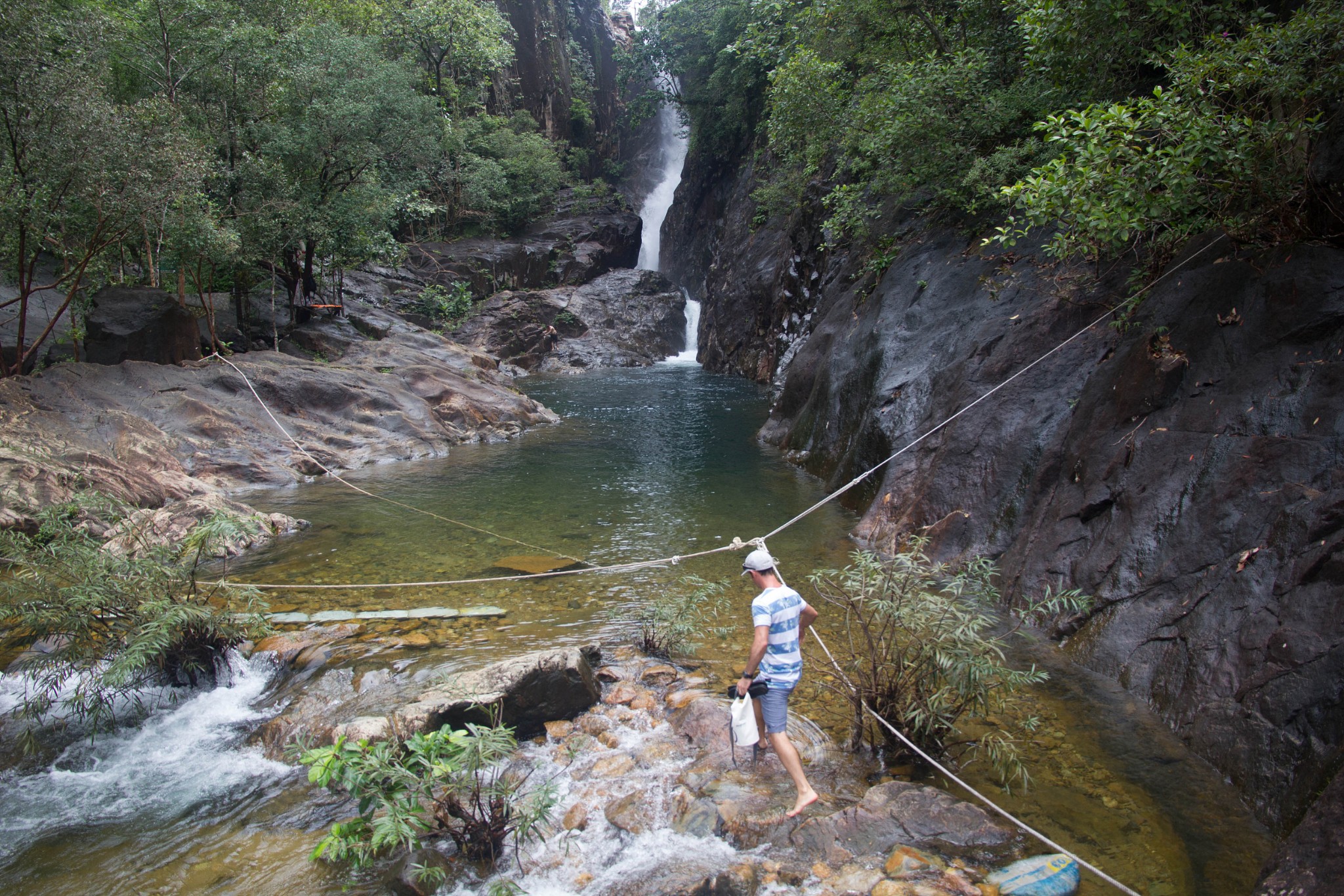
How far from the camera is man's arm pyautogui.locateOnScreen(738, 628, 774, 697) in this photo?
13.4 feet

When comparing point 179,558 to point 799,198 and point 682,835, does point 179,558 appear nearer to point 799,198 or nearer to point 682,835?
point 682,835

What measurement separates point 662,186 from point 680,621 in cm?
5397

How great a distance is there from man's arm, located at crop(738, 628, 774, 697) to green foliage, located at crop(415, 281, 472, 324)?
30.6 m

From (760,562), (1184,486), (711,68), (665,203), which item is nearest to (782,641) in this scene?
(760,562)

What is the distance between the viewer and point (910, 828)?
3.69 meters

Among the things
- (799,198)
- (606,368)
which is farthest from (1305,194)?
(606,368)

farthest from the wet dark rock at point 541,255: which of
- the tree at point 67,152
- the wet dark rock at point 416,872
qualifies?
the wet dark rock at point 416,872

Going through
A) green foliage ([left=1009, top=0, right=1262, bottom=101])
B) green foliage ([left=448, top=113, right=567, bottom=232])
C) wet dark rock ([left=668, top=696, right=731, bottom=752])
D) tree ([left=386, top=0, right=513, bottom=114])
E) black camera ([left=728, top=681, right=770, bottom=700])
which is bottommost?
wet dark rock ([left=668, top=696, right=731, bottom=752])

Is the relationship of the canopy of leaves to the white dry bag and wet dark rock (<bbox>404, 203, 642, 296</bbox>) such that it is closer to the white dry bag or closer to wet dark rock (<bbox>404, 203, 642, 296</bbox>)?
the white dry bag

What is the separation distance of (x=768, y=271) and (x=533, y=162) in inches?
722

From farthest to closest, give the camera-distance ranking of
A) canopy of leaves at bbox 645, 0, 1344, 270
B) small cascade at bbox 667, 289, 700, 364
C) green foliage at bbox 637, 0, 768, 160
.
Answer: small cascade at bbox 667, 289, 700, 364 → green foliage at bbox 637, 0, 768, 160 → canopy of leaves at bbox 645, 0, 1344, 270

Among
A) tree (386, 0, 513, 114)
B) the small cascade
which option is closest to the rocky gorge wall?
the small cascade

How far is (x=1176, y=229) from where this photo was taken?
20.5ft

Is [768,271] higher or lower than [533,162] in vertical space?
lower
